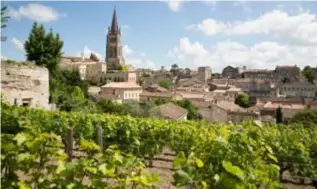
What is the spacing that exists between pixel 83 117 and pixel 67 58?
107m

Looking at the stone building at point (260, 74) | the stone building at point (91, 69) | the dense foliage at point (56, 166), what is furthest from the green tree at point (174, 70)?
the dense foliage at point (56, 166)

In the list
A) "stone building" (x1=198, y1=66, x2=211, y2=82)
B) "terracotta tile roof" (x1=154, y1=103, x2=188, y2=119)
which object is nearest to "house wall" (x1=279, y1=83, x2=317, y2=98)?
"stone building" (x1=198, y1=66, x2=211, y2=82)

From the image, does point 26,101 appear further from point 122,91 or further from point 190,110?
point 122,91

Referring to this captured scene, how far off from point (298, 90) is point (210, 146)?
10449 cm

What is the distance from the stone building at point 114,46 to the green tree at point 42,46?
260 feet

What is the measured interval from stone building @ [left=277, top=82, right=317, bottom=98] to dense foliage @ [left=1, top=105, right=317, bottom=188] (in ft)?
310

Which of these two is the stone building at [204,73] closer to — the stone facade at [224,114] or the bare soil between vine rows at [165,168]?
the stone facade at [224,114]

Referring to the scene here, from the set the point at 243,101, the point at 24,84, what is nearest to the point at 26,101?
the point at 24,84

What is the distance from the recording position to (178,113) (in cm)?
4347

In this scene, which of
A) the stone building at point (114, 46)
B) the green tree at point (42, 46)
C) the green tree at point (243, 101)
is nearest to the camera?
the green tree at point (42, 46)

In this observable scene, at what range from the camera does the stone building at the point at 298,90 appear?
97750 mm

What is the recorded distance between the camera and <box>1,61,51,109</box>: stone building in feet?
47.9

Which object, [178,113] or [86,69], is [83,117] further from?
[86,69]

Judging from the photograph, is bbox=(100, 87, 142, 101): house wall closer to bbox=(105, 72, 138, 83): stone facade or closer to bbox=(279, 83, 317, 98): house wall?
bbox=(105, 72, 138, 83): stone facade
